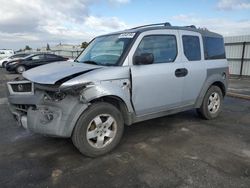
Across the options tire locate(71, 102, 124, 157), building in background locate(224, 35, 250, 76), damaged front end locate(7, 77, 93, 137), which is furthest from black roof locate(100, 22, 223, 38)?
building in background locate(224, 35, 250, 76)

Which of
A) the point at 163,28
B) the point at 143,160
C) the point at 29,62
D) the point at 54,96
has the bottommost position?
the point at 143,160

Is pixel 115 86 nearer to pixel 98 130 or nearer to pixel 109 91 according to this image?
pixel 109 91

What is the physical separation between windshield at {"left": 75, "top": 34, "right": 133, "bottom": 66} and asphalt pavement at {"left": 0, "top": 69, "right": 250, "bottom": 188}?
145cm

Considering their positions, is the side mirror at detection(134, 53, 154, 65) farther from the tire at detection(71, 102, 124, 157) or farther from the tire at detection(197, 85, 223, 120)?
the tire at detection(197, 85, 223, 120)

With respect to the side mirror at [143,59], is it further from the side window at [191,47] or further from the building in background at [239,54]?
the building in background at [239,54]

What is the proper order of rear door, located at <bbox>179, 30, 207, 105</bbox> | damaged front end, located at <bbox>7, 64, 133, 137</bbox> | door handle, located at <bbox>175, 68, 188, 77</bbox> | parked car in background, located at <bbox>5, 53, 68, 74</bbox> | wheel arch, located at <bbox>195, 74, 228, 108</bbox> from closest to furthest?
1. damaged front end, located at <bbox>7, 64, 133, 137</bbox>
2. door handle, located at <bbox>175, 68, 188, 77</bbox>
3. rear door, located at <bbox>179, 30, 207, 105</bbox>
4. wheel arch, located at <bbox>195, 74, 228, 108</bbox>
5. parked car in background, located at <bbox>5, 53, 68, 74</bbox>

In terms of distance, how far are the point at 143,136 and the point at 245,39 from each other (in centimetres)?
1183

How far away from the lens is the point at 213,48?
5.07 meters

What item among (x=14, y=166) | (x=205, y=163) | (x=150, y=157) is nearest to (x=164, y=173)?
(x=150, y=157)

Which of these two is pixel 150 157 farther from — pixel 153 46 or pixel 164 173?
pixel 153 46

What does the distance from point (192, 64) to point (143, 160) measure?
2185 millimetres

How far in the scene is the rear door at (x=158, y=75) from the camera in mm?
3734

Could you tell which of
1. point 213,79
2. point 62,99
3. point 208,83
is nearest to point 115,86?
point 62,99

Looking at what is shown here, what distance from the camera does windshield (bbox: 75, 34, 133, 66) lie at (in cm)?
379
